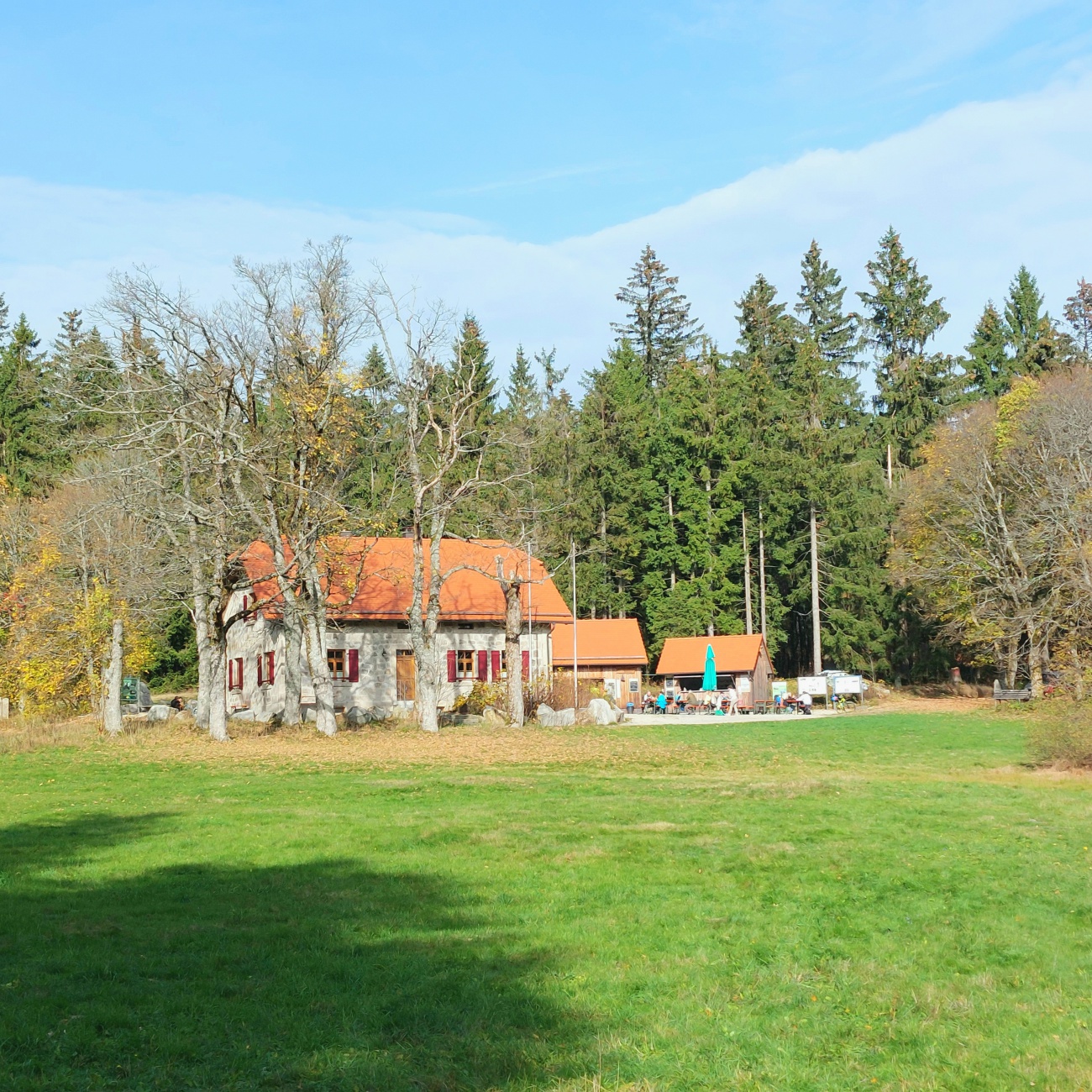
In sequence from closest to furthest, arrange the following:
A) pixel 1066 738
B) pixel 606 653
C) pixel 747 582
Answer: pixel 1066 738, pixel 606 653, pixel 747 582

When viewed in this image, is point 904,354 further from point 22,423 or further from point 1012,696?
point 22,423

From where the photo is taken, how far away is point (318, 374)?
1163 inches

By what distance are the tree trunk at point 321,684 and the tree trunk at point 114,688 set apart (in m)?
4.80

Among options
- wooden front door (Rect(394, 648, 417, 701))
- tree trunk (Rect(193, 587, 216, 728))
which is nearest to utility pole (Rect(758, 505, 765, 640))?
wooden front door (Rect(394, 648, 417, 701))

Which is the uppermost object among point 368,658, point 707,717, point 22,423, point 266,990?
point 22,423

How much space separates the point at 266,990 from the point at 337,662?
3295 cm

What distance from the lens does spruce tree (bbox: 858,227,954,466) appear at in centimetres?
6600

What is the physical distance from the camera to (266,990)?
7.30 metres

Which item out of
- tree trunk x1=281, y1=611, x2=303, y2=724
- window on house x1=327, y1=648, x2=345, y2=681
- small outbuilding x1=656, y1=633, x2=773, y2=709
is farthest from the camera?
small outbuilding x1=656, y1=633, x2=773, y2=709

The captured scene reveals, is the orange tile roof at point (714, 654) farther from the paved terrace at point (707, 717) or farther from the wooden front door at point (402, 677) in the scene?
the wooden front door at point (402, 677)

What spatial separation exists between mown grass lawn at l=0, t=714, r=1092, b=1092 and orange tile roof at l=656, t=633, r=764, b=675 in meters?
35.8

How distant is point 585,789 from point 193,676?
45596 millimetres

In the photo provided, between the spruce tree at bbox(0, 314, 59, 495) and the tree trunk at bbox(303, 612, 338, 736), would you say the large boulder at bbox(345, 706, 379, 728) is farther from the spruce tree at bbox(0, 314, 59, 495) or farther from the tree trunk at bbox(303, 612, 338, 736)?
the spruce tree at bbox(0, 314, 59, 495)

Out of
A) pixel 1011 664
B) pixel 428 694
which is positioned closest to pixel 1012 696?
pixel 1011 664
